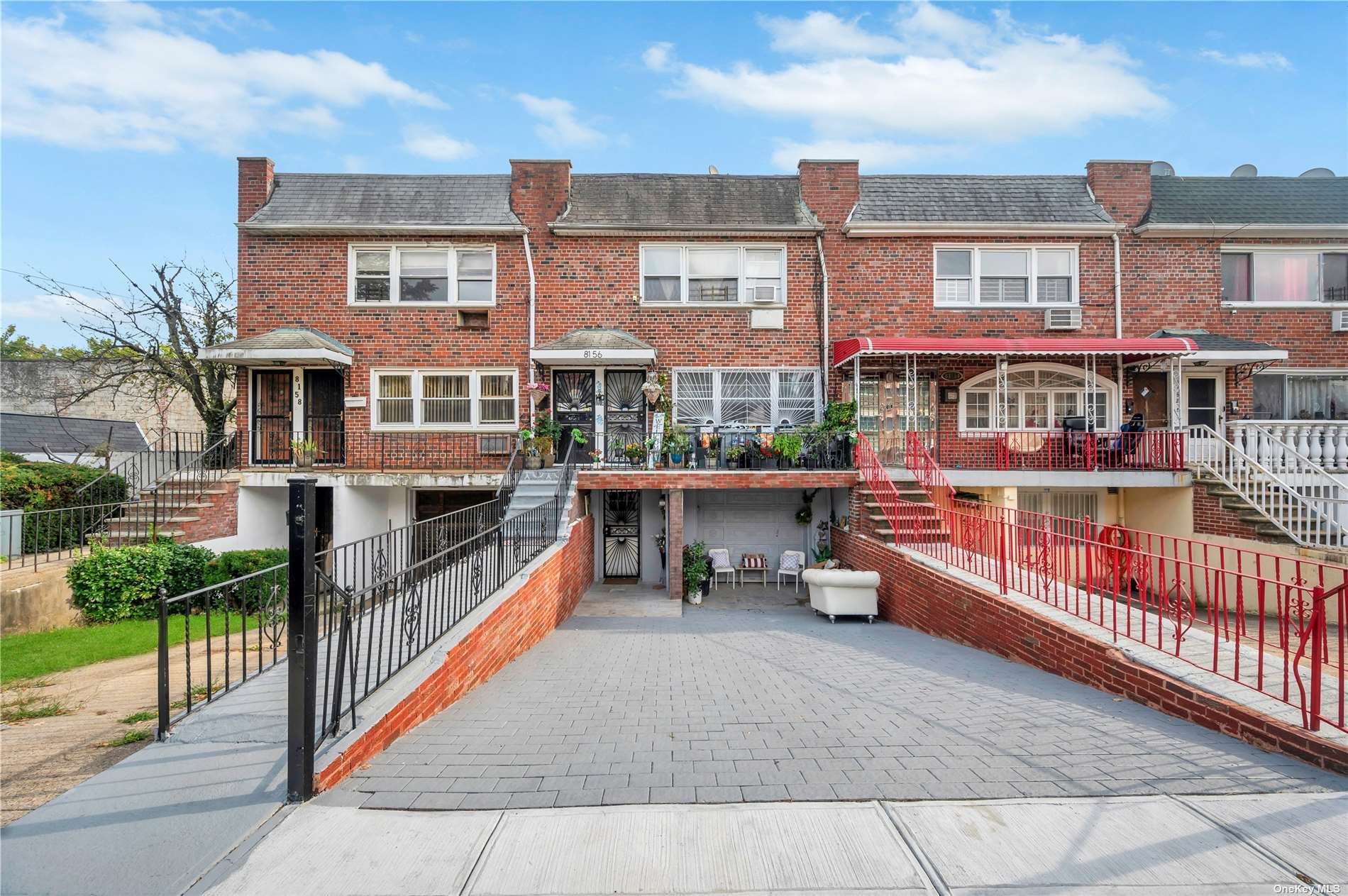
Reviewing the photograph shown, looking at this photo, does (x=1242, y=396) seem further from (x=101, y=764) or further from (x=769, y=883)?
(x=101, y=764)

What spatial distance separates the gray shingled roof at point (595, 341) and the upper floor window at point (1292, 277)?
1422cm

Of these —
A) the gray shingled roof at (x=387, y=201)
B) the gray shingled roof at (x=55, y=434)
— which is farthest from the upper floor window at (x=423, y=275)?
the gray shingled roof at (x=55, y=434)

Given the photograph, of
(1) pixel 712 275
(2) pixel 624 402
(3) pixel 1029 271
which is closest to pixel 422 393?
(2) pixel 624 402

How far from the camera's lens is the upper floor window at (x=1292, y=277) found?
15.6 meters

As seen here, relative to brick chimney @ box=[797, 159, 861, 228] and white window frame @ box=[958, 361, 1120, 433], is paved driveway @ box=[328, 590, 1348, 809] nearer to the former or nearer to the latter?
white window frame @ box=[958, 361, 1120, 433]

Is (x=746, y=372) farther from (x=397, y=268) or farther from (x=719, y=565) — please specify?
(x=397, y=268)

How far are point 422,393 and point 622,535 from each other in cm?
585

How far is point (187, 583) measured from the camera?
10.2m

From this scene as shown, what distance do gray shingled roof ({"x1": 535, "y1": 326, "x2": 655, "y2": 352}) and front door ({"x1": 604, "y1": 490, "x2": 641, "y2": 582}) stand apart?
3.40 meters

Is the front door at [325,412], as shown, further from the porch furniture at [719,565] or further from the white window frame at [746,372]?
the porch furniture at [719,565]

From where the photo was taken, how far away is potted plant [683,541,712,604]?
12875mm

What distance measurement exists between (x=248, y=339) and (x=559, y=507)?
8442 millimetres

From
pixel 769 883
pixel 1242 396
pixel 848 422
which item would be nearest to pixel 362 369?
pixel 848 422

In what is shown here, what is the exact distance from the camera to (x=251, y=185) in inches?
607
